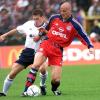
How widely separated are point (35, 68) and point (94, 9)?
15.7m

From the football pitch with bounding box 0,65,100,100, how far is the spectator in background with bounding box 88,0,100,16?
17.2 ft

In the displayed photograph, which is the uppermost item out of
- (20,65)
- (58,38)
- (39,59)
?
(58,38)

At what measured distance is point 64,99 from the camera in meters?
13.0

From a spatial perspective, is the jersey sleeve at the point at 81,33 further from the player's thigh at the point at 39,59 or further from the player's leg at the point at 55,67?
the player's thigh at the point at 39,59

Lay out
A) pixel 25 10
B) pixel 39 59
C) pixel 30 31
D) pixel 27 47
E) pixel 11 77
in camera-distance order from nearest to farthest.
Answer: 1. pixel 39 59
2. pixel 11 77
3. pixel 30 31
4. pixel 27 47
5. pixel 25 10

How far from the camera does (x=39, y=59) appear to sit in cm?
1372

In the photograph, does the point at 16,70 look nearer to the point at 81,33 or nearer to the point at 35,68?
the point at 35,68

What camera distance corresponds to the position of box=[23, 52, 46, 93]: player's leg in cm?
1357

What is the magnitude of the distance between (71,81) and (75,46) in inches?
294

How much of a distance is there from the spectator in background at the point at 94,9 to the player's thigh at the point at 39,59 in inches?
595

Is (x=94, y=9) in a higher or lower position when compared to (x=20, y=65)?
higher

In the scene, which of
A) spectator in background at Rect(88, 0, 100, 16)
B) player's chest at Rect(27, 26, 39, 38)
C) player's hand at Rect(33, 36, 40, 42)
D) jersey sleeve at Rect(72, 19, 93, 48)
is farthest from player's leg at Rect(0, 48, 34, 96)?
spectator in background at Rect(88, 0, 100, 16)

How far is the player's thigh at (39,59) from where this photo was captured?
13664 millimetres

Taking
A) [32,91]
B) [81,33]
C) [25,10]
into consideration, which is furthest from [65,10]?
[25,10]
